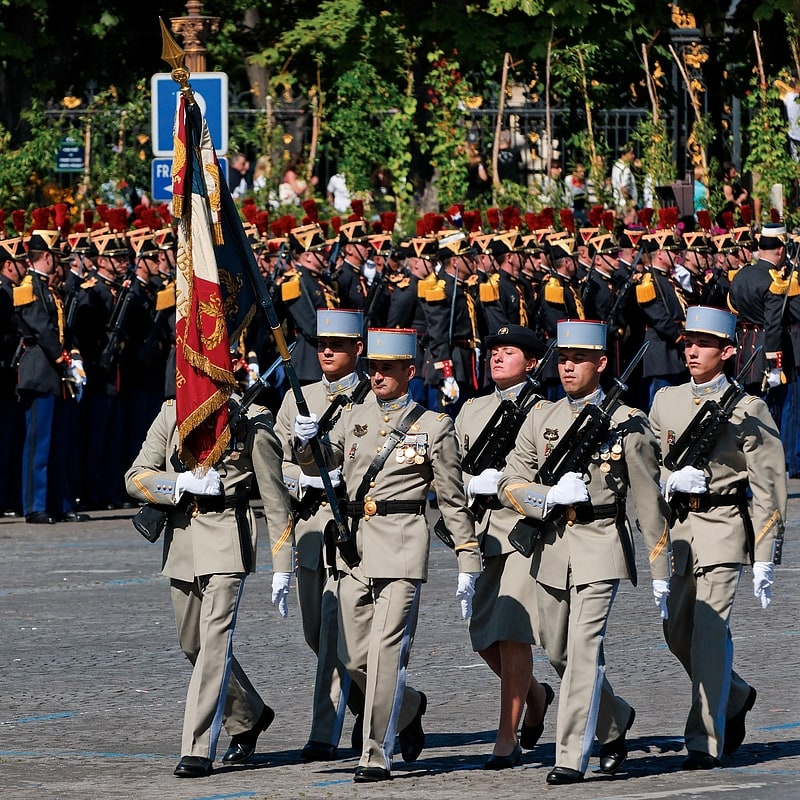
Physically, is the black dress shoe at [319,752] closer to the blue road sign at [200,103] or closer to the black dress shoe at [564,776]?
the black dress shoe at [564,776]

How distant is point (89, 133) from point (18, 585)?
549 inches

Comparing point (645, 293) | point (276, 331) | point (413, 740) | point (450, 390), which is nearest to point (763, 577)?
point (413, 740)

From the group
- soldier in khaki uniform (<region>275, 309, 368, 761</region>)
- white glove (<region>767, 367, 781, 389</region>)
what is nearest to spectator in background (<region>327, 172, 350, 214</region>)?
white glove (<region>767, 367, 781, 389</region>)

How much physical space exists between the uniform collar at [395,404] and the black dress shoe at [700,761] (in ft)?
5.91

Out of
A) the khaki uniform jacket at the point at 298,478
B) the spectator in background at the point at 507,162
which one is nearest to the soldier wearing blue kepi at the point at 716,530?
the khaki uniform jacket at the point at 298,478

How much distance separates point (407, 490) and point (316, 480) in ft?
1.73

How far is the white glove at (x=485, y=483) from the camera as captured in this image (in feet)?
30.0

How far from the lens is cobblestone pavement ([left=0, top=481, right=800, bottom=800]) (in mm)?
8219

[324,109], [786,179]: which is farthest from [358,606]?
[324,109]

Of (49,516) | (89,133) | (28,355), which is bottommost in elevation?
(49,516)

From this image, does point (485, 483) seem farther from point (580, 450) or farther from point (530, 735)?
point (530, 735)

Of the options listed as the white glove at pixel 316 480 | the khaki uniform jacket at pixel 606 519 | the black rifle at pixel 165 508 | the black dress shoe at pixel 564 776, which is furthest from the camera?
the white glove at pixel 316 480

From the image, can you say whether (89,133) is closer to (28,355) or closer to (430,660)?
(28,355)

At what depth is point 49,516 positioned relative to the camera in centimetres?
1708
